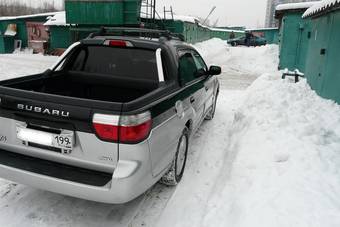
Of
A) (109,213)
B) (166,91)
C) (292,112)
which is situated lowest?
(109,213)

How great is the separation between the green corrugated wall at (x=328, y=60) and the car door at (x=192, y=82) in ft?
9.11

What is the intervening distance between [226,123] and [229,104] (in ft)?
6.12

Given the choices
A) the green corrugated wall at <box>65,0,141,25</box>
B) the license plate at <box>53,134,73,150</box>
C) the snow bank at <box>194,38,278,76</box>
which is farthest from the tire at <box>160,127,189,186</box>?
the green corrugated wall at <box>65,0,141,25</box>

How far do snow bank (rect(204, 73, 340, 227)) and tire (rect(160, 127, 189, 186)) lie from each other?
0.54m

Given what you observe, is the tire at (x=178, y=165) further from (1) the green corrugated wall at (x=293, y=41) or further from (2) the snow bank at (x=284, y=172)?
(1) the green corrugated wall at (x=293, y=41)

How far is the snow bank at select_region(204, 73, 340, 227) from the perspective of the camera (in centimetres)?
288

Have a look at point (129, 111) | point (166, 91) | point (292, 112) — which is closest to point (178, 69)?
point (166, 91)

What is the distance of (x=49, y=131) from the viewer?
2.81 metres

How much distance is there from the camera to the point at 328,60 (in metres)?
6.76

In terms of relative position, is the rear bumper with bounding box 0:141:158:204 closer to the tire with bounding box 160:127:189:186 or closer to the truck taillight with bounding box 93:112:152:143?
the truck taillight with bounding box 93:112:152:143

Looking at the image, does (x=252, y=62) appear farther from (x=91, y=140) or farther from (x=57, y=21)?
(x=91, y=140)

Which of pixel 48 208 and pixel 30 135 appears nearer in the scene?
pixel 30 135

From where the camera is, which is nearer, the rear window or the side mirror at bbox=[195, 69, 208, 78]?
the rear window

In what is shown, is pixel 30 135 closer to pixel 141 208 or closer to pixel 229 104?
pixel 141 208
